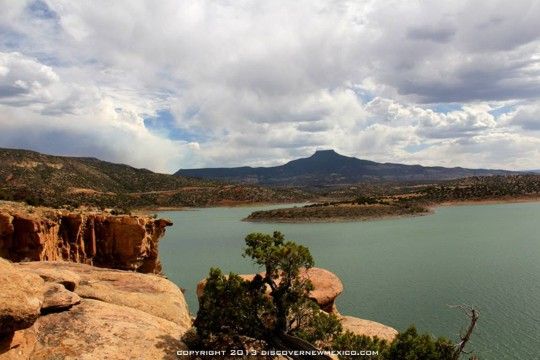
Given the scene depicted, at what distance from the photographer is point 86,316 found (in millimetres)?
17188

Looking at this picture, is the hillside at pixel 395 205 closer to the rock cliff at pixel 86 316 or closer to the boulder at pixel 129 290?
the boulder at pixel 129 290

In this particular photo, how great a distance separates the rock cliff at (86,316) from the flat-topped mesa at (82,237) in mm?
16668

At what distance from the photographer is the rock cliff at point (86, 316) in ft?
44.8

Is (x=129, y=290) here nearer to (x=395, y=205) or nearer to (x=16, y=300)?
(x=16, y=300)

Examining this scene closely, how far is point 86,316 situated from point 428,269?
45.7m

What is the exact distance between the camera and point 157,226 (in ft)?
164

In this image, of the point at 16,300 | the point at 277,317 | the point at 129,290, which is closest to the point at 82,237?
the point at 129,290

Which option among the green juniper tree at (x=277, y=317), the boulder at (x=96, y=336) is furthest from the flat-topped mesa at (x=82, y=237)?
the green juniper tree at (x=277, y=317)

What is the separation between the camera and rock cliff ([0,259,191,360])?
13.7 m

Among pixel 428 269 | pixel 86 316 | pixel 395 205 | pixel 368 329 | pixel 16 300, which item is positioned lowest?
pixel 428 269

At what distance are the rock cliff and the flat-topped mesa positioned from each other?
16668 millimetres

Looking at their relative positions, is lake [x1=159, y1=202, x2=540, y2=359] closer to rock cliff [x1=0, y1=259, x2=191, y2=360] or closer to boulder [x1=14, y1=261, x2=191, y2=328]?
boulder [x1=14, y1=261, x2=191, y2=328]

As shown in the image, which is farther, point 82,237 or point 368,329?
point 82,237

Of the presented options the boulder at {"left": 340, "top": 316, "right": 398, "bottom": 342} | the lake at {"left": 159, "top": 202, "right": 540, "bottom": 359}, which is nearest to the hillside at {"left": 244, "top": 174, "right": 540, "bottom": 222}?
the lake at {"left": 159, "top": 202, "right": 540, "bottom": 359}
